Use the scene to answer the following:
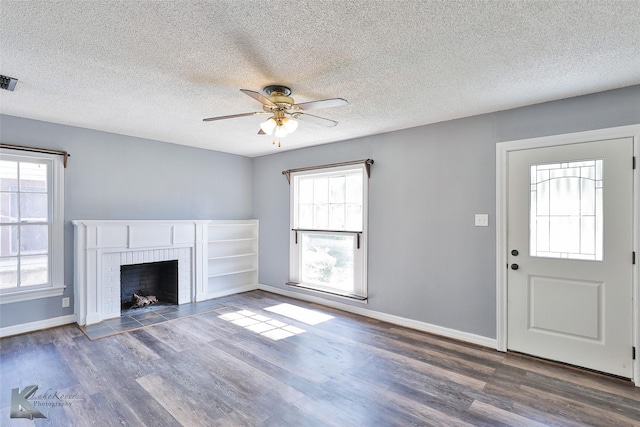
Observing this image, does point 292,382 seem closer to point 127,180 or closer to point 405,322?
point 405,322

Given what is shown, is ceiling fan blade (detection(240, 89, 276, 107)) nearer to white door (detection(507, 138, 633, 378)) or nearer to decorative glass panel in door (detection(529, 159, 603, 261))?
white door (detection(507, 138, 633, 378))

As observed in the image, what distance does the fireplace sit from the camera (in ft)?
15.4

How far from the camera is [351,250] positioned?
180 inches

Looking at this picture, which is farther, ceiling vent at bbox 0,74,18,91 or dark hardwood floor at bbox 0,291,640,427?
ceiling vent at bbox 0,74,18,91

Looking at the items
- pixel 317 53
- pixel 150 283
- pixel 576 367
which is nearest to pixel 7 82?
pixel 317 53

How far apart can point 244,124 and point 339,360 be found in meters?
2.80

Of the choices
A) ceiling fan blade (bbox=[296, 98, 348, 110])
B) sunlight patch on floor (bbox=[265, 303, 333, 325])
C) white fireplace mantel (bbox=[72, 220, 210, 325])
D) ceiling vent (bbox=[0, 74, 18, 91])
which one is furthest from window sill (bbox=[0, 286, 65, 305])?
ceiling fan blade (bbox=[296, 98, 348, 110])

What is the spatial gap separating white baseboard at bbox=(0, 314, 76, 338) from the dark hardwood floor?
152mm

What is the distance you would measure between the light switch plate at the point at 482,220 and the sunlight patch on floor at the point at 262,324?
7.59 ft

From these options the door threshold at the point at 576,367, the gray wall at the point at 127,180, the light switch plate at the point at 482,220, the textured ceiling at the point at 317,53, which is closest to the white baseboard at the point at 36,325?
the gray wall at the point at 127,180

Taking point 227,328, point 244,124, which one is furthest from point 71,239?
point 244,124

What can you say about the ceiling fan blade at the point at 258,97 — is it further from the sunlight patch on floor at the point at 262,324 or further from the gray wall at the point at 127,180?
the gray wall at the point at 127,180

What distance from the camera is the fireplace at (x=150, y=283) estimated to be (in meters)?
4.71

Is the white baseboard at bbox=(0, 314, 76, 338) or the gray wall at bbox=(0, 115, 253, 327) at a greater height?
the gray wall at bbox=(0, 115, 253, 327)
